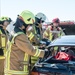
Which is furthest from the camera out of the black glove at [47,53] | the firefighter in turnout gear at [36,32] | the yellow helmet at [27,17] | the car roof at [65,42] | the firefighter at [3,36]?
the firefighter at [3,36]

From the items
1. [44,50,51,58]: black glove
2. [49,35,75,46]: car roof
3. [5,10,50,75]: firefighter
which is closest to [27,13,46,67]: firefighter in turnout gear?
[44,50,51,58]: black glove

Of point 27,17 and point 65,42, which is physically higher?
point 27,17

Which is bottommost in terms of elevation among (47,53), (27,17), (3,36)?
(47,53)

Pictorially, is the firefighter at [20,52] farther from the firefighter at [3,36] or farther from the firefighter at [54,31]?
the firefighter at [54,31]

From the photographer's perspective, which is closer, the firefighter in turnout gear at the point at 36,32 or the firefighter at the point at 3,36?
the firefighter in turnout gear at the point at 36,32

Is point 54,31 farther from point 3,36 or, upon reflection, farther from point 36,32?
point 3,36

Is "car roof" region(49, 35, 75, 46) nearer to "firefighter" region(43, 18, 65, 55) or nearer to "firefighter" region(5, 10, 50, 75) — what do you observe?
"firefighter" region(5, 10, 50, 75)

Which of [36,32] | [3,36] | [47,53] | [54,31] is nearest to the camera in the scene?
[47,53]

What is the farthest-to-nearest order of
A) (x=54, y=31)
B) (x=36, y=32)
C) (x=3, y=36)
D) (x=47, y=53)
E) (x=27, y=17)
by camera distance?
1. (x=54, y=31)
2. (x=36, y=32)
3. (x=3, y=36)
4. (x=47, y=53)
5. (x=27, y=17)

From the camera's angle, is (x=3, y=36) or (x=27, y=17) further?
(x=3, y=36)

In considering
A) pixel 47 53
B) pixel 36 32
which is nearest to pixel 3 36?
pixel 36 32

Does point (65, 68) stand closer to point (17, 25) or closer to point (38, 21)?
point (17, 25)

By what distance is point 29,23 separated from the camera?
4.90 metres

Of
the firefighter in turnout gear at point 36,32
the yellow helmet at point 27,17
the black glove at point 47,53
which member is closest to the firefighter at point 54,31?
the firefighter in turnout gear at point 36,32
